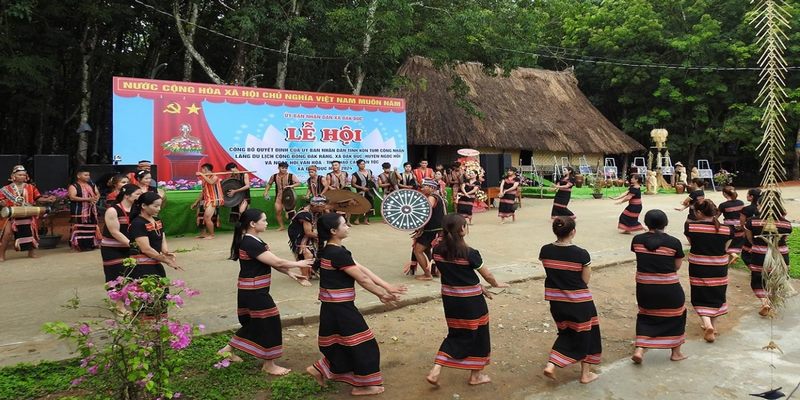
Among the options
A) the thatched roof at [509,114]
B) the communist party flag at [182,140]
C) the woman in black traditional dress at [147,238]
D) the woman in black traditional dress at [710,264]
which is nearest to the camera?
the woman in black traditional dress at [147,238]

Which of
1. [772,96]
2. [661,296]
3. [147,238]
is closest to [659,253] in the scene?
[661,296]

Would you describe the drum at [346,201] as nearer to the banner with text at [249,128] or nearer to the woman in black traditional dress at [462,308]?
the woman in black traditional dress at [462,308]

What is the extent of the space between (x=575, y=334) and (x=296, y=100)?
11231 mm

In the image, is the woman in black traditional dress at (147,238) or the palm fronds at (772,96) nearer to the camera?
the palm fronds at (772,96)

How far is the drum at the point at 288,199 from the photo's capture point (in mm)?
11602

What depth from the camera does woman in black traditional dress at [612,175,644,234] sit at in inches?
428

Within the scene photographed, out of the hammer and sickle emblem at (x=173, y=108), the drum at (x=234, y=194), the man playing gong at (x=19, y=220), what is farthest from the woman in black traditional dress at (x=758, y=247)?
the hammer and sickle emblem at (x=173, y=108)

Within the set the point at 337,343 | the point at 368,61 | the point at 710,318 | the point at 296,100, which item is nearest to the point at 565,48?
the point at 368,61

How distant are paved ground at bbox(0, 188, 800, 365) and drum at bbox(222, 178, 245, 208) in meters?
0.74

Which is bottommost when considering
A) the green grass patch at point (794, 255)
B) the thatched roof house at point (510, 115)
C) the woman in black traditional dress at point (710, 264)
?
the green grass patch at point (794, 255)

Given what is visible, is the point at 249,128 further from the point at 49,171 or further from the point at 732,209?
the point at 732,209

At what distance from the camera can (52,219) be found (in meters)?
10.4

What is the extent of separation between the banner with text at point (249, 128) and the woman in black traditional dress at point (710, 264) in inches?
405

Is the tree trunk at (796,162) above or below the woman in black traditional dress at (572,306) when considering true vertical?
above
